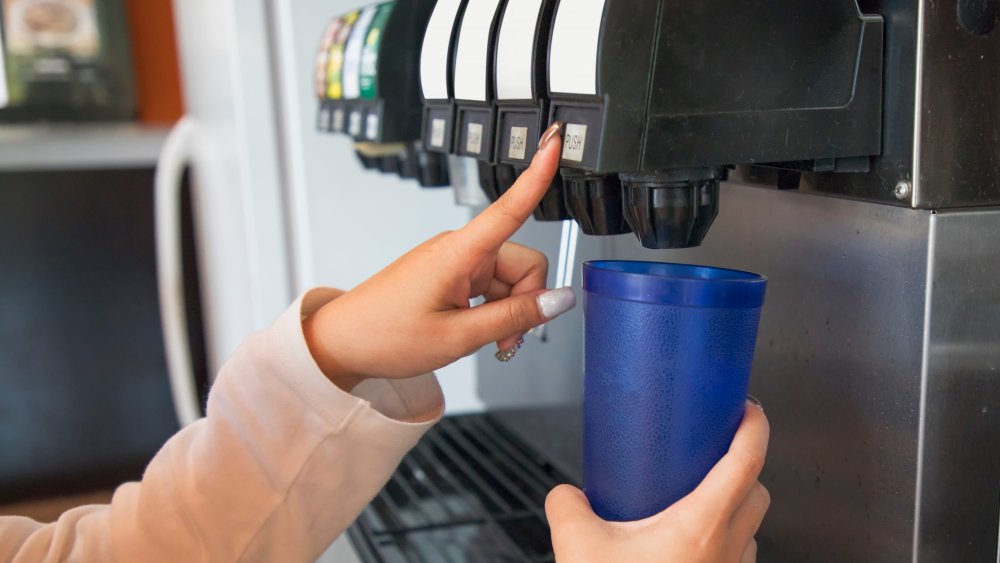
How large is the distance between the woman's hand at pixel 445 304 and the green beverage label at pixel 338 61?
0.45m

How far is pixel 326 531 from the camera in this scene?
753 mm

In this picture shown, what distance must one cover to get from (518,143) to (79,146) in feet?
6.88

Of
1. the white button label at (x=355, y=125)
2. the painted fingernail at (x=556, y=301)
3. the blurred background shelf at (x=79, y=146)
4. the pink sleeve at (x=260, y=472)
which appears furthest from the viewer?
the blurred background shelf at (x=79, y=146)

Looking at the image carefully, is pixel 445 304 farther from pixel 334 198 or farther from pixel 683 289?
pixel 334 198

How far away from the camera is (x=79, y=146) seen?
2.35 meters

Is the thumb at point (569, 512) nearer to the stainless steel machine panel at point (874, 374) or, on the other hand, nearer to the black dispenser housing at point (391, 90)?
the stainless steel machine panel at point (874, 374)

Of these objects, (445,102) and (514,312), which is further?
Result: (445,102)

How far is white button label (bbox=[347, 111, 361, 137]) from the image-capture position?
97 centimetres

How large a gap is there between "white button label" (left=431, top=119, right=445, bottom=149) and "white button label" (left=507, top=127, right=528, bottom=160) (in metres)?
0.13

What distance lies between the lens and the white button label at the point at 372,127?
3.06ft

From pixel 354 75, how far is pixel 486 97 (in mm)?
416

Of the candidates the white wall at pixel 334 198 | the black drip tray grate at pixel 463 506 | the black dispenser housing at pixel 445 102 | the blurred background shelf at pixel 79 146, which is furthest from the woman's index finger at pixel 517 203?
the blurred background shelf at pixel 79 146

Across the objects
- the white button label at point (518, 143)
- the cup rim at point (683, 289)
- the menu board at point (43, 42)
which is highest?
the menu board at point (43, 42)

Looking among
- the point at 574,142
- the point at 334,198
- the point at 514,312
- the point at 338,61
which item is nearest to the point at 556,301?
the point at 514,312
